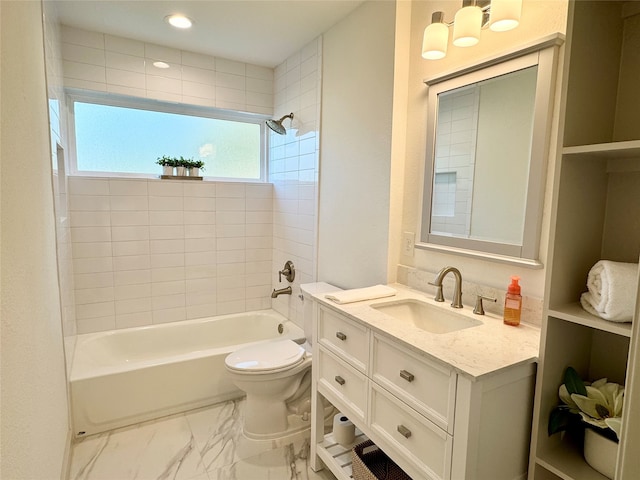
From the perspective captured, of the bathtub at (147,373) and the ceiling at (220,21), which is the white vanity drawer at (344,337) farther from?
the ceiling at (220,21)

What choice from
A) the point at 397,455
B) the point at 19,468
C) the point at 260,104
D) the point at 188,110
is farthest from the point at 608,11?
the point at 188,110

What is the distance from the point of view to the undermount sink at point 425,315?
1.54 metres

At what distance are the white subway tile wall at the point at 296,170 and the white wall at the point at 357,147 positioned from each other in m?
0.13

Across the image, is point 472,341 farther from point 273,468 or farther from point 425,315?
point 273,468

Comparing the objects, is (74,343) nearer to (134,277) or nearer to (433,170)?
(134,277)

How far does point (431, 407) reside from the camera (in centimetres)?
114

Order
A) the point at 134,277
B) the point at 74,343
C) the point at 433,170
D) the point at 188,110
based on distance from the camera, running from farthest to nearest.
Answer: the point at 188,110 < the point at 134,277 < the point at 74,343 < the point at 433,170

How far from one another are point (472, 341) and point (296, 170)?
6.76 feet

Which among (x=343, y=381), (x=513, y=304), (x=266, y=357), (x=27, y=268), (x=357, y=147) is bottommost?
(x=266, y=357)

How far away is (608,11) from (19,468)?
203 cm

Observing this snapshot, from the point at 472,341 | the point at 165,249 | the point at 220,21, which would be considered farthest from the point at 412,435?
the point at 220,21

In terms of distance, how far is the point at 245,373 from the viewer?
2010mm

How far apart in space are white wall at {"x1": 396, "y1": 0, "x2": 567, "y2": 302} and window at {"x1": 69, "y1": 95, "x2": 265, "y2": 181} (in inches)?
71.7

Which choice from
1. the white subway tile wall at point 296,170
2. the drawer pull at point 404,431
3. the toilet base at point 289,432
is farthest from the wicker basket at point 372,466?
the white subway tile wall at point 296,170
